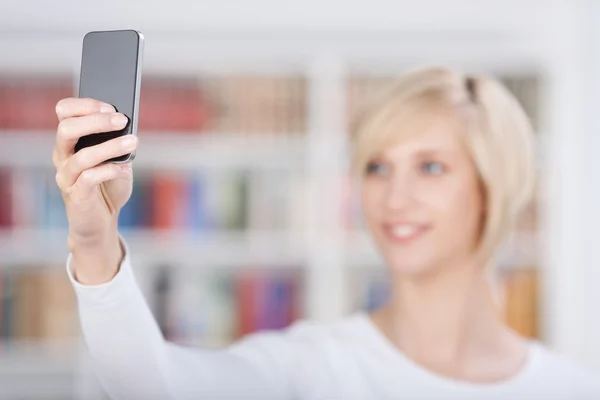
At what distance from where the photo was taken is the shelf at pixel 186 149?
2.23 metres

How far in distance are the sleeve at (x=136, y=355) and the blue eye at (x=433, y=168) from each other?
0.37 m

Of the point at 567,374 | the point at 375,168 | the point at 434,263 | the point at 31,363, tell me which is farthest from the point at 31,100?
the point at 567,374

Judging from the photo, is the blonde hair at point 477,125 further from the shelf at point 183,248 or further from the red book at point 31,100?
the red book at point 31,100

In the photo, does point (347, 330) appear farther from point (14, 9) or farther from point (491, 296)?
point (14, 9)

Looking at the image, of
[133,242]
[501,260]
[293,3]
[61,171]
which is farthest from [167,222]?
[61,171]

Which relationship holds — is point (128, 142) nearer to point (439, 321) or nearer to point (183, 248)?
point (439, 321)

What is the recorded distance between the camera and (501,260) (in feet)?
7.46

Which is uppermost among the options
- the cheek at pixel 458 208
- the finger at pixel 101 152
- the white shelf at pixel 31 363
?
the finger at pixel 101 152

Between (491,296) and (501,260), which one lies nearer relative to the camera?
→ (491,296)

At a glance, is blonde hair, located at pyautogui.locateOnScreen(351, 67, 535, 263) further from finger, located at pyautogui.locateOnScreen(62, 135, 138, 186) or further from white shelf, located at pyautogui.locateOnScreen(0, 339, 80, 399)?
white shelf, located at pyautogui.locateOnScreen(0, 339, 80, 399)

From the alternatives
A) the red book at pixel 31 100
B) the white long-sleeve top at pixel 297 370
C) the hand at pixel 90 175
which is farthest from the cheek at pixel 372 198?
the red book at pixel 31 100

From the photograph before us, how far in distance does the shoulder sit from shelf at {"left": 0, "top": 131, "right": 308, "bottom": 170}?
1.34 m

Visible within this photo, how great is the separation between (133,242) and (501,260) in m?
1.12

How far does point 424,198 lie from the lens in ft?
3.23
